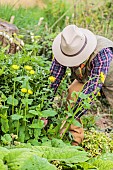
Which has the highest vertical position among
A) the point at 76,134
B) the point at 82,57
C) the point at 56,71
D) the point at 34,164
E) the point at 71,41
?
the point at 71,41

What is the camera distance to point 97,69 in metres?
4.50

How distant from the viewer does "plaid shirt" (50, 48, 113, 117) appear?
14.5 feet

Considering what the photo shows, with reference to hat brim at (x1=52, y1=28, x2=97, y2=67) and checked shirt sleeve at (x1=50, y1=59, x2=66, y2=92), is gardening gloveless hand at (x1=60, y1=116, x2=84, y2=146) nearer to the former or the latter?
checked shirt sleeve at (x1=50, y1=59, x2=66, y2=92)

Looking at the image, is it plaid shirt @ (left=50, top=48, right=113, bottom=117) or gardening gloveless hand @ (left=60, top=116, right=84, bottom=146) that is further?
gardening gloveless hand @ (left=60, top=116, right=84, bottom=146)

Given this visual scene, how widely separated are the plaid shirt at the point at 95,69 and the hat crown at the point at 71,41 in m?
0.20

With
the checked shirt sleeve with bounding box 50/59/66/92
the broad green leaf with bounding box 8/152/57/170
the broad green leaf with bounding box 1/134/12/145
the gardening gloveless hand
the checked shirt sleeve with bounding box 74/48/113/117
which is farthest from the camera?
the checked shirt sleeve with bounding box 50/59/66/92

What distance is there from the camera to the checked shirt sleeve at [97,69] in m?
A: 4.41

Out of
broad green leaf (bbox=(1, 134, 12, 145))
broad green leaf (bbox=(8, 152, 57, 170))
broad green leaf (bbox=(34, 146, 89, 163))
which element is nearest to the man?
broad green leaf (bbox=(1, 134, 12, 145))

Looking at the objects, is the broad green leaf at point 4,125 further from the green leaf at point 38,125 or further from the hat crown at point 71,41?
the hat crown at point 71,41

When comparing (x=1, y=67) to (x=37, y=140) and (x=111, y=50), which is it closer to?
(x=37, y=140)

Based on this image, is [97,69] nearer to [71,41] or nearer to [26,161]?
[71,41]

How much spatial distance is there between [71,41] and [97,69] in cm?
34

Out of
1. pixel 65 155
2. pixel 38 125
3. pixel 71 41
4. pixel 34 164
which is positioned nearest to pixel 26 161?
pixel 34 164

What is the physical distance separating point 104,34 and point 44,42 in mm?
1305
